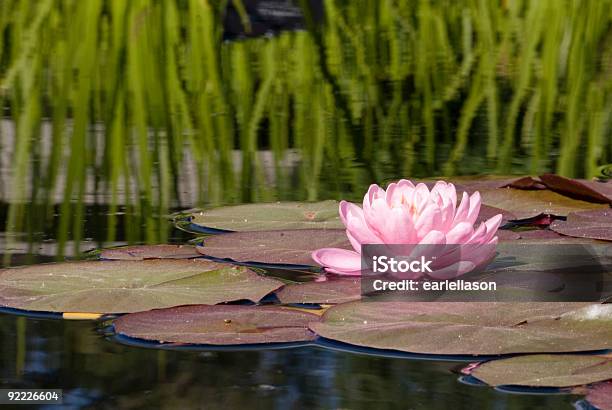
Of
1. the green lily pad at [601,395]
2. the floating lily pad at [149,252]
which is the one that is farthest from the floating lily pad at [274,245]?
the green lily pad at [601,395]

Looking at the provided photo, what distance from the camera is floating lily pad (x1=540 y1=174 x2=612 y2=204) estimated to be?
184 centimetres

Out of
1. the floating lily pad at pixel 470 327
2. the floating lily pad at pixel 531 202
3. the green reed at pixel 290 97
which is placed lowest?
the floating lily pad at pixel 470 327

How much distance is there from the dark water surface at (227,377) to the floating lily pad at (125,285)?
8cm

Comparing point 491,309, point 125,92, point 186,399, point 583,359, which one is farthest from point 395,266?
point 125,92

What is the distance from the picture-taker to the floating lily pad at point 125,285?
1.37m

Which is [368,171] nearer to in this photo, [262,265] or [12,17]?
[262,265]

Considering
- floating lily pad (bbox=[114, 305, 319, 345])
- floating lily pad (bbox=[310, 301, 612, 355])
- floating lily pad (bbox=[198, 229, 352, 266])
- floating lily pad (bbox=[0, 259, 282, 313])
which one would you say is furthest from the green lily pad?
floating lily pad (bbox=[198, 229, 352, 266])

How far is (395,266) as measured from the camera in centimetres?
144

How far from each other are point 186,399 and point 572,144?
165cm

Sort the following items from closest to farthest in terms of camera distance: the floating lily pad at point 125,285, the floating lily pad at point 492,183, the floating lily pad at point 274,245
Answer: the floating lily pad at point 125,285 → the floating lily pad at point 274,245 → the floating lily pad at point 492,183

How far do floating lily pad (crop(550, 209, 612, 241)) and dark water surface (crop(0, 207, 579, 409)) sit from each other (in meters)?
0.54

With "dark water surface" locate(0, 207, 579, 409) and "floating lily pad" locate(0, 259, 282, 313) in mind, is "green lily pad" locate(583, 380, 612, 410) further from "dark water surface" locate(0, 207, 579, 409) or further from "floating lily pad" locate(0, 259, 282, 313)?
"floating lily pad" locate(0, 259, 282, 313)

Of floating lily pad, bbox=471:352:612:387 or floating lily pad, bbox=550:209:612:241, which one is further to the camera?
floating lily pad, bbox=550:209:612:241

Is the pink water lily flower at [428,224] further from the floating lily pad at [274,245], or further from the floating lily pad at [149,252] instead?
the floating lily pad at [149,252]
